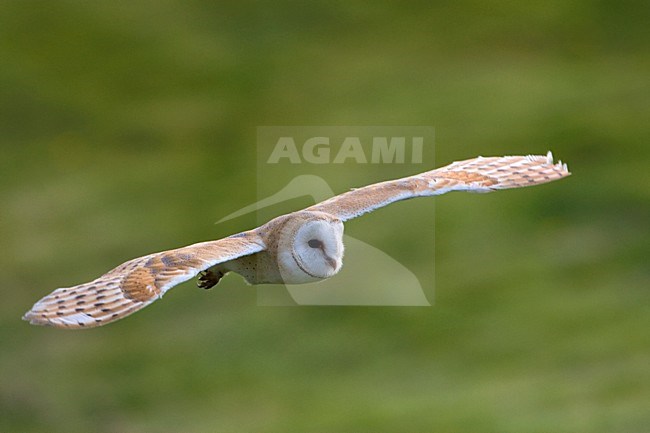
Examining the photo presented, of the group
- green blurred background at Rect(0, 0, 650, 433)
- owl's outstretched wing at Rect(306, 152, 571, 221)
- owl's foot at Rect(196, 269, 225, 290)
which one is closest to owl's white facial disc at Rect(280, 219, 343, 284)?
owl's outstretched wing at Rect(306, 152, 571, 221)

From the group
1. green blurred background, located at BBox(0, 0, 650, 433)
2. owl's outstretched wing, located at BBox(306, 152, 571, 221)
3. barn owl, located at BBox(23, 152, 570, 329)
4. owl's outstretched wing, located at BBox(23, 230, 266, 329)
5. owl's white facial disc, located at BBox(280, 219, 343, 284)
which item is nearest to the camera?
owl's outstretched wing, located at BBox(23, 230, 266, 329)

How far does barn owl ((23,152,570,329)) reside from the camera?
630cm

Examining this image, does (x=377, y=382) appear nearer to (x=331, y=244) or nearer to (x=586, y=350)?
(x=586, y=350)

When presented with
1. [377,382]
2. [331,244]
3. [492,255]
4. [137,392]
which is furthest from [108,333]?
[331,244]

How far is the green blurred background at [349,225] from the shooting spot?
78.2ft

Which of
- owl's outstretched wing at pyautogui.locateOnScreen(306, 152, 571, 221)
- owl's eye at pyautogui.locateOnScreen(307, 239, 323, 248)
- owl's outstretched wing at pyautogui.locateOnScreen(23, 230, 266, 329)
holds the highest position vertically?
owl's outstretched wing at pyautogui.locateOnScreen(306, 152, 571, 221)

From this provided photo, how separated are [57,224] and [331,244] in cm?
1947

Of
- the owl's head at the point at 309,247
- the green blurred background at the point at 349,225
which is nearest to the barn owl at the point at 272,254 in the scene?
the owl's head at the point at 309,247

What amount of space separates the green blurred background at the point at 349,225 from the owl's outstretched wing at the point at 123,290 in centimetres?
1548

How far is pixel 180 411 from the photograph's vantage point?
23.4m

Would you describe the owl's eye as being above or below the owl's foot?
above

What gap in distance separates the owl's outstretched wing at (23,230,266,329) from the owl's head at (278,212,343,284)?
0.58 meters

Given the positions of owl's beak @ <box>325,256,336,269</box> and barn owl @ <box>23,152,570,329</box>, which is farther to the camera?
owl's beak @ <box>325,256,336,269</box>

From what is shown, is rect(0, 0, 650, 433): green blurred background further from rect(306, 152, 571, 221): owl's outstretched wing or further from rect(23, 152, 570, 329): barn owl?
rect(23, 152, 570, 329): barn owl
